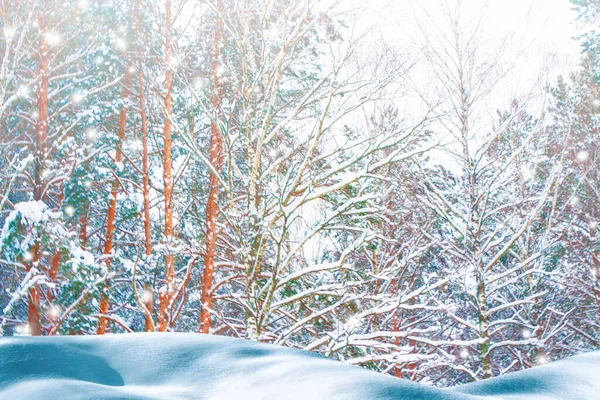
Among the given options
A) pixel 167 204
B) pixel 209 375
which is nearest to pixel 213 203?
pixel 167 204

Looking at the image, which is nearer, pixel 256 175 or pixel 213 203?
pixel 256 175

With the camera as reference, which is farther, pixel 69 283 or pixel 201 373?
pixel 69 283

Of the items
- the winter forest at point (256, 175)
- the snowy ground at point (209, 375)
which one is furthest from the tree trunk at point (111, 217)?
the snowy ground at point (209, 375)

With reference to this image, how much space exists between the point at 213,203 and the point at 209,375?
8.03 metres

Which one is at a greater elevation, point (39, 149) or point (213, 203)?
point (39, 149)

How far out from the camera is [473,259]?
26.6ft

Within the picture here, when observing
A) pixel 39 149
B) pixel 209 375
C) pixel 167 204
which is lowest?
pixel 209 375

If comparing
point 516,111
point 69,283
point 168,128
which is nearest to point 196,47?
point 168,128

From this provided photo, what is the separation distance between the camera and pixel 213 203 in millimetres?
9523

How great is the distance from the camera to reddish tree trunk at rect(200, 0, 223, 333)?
8.58m

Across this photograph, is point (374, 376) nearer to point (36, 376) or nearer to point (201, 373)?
point (201, 373)

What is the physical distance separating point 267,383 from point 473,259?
7193 millimetres

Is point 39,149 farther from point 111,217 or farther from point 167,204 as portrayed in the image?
point 167,204

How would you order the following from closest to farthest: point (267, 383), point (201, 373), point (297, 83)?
point (267, 383) < point (201, 373) < point (297, 83)
